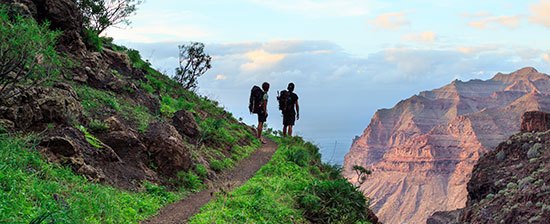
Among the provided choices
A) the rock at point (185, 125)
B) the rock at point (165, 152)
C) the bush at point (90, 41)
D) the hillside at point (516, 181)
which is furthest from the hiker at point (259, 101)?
the hillside at point (516, 181)

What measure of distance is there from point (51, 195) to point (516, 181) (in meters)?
10.9

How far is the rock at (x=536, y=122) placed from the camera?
40.8 ft

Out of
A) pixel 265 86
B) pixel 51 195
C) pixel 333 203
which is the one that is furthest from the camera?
pixel 265 86

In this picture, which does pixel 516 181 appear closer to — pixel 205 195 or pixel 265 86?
pixel 205 195

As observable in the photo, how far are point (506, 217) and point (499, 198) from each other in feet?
4.89

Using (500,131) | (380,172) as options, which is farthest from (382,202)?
(500,131)

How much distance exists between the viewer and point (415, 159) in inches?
6437

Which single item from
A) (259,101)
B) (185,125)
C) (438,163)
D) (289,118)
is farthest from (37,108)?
(438,163)

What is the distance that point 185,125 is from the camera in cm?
1209

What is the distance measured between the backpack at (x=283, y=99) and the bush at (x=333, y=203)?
8.33 meters

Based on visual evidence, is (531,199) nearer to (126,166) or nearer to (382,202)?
(126,166)

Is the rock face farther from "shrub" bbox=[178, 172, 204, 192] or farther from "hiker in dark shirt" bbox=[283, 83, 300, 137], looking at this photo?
"shrub" bbox=[178, 172, 204, 192]

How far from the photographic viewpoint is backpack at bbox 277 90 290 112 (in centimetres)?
1702

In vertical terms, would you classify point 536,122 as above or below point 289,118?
above
